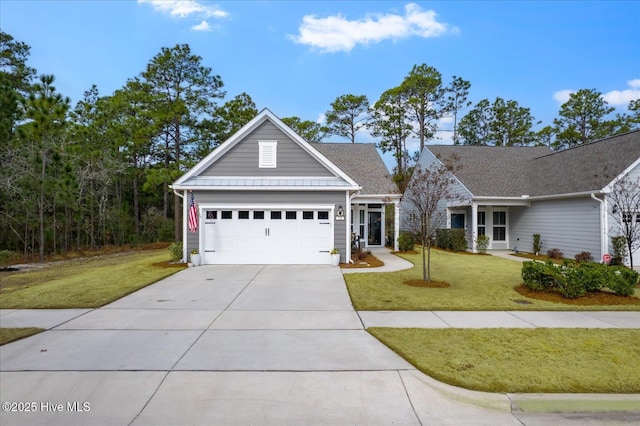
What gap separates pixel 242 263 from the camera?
1385 cm

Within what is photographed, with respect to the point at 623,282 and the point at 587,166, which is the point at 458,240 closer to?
the point at 587,166

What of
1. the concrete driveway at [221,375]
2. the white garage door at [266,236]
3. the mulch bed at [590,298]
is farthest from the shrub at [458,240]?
the concrete driveway at [221,375]

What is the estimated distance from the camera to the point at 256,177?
47.1 feet

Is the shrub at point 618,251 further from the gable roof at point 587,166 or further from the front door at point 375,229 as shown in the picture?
the front door at point 375,229

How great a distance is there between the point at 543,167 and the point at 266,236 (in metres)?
16.1

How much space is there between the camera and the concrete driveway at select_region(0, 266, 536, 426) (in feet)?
12.0

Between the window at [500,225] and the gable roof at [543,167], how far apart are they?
2.11 m

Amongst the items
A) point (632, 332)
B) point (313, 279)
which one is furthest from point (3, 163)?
point (632, 332)

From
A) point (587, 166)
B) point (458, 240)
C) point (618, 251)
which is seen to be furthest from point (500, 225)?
point (618, 251)

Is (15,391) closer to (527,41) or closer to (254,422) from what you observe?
(254,422)

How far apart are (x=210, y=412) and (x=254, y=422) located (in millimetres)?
501

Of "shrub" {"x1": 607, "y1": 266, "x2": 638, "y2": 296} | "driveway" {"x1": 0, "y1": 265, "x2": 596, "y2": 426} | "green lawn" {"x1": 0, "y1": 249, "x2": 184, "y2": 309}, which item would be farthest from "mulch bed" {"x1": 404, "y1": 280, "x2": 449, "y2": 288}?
"green lawn" {"x1": 0, "y1": 249, "x2": 184, "y2": 309}

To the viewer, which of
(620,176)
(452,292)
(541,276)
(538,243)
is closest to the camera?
(541,276)

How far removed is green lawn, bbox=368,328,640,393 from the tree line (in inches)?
524
